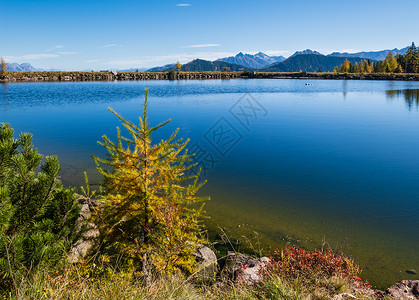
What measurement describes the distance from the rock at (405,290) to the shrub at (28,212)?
25.4 ft

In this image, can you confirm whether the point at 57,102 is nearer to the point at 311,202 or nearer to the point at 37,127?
the point at 37,127

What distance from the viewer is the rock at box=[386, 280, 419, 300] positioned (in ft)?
23.2

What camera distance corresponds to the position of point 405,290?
7.38 meters

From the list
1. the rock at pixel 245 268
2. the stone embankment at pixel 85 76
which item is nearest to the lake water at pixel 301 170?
the rock at pixel 245 268

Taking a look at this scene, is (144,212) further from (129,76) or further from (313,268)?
(129,76)

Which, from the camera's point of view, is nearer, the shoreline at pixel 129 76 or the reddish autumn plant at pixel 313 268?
the reddish autumn plant at pixel 313 268

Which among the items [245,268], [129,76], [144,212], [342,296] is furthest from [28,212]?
[129,76]

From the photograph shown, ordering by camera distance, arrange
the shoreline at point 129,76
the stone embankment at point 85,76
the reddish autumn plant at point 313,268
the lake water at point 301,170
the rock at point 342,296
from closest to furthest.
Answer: the rock at point 342,296 → the reddish autumn plant at point 313,268 → the lake water at point 301,170 → the stone embankment at point 85,76 → the shoreline at point 129,76

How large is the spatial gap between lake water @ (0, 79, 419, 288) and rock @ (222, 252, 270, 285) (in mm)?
1347

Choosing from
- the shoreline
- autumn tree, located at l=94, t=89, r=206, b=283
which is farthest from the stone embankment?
autumn tree, located at l=94, t=89, r=206, b=283

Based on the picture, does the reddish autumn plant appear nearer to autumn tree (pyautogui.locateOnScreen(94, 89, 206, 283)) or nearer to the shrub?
autumn tree (pyautogui.locateOnScreen(94, 89, 206, 283))

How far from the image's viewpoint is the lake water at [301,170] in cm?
1100

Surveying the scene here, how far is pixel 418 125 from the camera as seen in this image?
3303 cm

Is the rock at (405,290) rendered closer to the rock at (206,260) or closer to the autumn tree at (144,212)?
the rock at (206,260)
